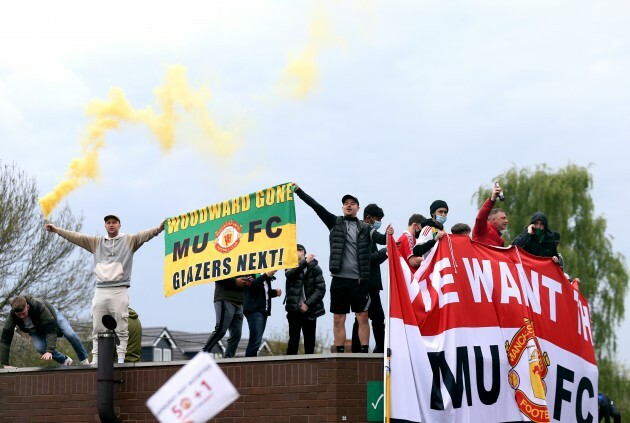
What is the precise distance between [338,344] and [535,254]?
2.90 metres

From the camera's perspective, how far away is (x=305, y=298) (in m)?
14.9

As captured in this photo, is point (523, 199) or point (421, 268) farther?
point (523, 199)

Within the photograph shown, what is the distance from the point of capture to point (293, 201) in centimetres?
1443

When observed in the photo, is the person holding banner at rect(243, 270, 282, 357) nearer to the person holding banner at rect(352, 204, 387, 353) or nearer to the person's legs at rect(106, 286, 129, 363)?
the person holding banner at rect(352, 204, 387, 353)

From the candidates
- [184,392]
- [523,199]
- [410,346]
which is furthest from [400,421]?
[523,199]

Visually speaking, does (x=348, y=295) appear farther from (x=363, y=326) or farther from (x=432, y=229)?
(x=432, y=229)

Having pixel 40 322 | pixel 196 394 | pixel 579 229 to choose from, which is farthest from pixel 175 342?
pixel 196 394

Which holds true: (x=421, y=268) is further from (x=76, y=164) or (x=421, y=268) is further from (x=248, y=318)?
(x=76, y=164)

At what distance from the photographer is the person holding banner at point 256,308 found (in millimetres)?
14938

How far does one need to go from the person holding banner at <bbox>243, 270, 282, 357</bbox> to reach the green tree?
1097 inches

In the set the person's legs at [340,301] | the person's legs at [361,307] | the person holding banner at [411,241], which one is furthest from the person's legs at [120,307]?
the person holding banner at [411,241]

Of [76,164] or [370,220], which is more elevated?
[76,164]

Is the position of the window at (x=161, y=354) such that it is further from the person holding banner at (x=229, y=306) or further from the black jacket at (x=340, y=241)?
the black jacket at (x=340, y=241)

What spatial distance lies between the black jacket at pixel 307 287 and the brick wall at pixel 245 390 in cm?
102
